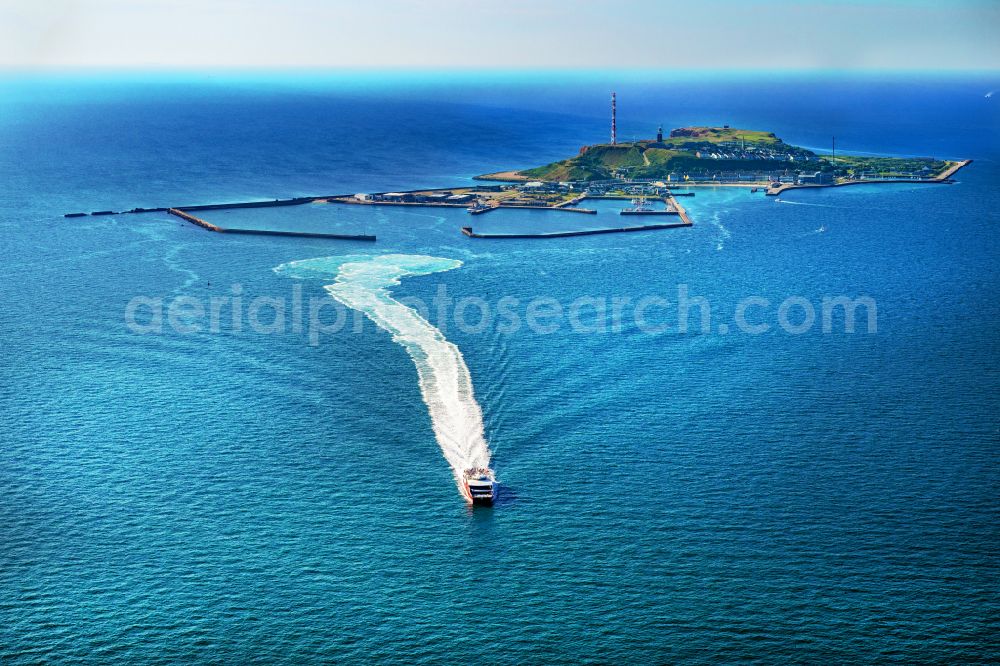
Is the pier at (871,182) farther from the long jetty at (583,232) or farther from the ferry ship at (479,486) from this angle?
the ferry ship at (479,486)

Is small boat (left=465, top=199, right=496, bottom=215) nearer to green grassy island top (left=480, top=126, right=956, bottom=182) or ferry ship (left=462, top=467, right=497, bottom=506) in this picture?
green grassy island top (left=480, top=126, right=956, bottom=182)

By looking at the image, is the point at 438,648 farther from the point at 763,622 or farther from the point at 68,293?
the point at 68,293

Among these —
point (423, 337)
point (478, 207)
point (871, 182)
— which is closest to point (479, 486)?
point (423, 337)

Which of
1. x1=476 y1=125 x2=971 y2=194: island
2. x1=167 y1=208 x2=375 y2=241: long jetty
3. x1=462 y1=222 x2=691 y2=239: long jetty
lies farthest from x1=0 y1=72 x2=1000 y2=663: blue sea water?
x1=476 y1=125 x2=971 y2=194: island

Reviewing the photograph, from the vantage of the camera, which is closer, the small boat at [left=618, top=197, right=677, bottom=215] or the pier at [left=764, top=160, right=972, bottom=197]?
the small boat at [left=618, top=197, right=677, bottom=215]

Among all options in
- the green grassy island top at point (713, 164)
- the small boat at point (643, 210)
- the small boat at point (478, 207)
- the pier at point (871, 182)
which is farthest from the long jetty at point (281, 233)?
the pier at point (871, 182)

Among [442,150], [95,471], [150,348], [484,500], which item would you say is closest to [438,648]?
[484,500]
